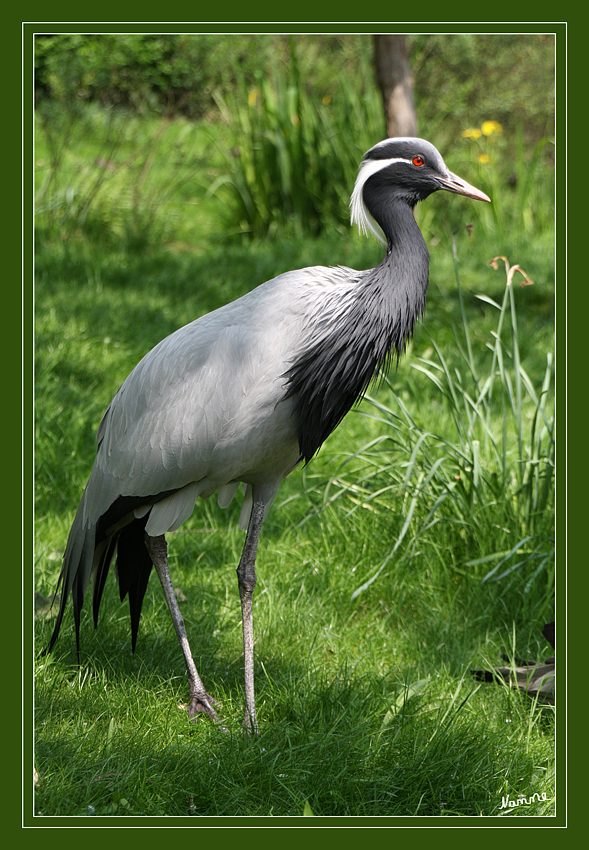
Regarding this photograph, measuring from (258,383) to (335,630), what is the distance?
4.26 feet

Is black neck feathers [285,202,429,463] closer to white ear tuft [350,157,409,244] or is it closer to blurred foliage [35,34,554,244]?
white ear tuft [350,157,409,244]

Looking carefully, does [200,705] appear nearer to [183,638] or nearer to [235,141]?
[183,638]

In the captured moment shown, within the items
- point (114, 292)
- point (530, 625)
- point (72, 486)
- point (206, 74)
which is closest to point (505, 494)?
point (530, 625)

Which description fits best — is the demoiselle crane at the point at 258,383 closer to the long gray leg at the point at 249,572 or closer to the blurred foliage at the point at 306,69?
the long gray leg at the point at 249,572

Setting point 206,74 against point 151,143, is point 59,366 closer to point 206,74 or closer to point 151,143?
point 151,143

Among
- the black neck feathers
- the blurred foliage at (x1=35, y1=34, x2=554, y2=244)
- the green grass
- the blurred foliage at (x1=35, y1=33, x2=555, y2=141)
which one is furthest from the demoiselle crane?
the blurred foliage at (x1=35, y1=33, x2=555, y2=141)

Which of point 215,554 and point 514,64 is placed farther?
point 514,64

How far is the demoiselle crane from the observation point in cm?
271

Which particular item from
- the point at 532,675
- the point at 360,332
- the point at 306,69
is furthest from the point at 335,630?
the point at 306,69

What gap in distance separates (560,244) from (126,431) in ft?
5.68

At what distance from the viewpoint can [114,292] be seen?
21.1 feet

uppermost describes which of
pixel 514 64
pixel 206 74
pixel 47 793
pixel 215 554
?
pixel 514 64

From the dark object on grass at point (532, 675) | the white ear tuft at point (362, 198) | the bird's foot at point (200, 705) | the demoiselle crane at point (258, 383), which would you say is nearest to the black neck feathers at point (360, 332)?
the demoiselle crane at point (258, 383)

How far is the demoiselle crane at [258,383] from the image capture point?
271 cm
